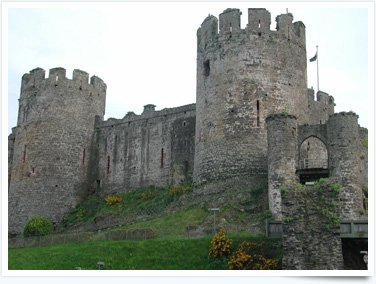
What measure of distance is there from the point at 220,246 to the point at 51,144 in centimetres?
2174

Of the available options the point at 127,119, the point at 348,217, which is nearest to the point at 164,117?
the point at 127,119

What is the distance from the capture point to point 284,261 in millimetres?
23312

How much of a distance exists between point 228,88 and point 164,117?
9.92 meters

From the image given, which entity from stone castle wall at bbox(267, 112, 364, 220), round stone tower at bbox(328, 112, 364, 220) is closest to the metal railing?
stone castle wall at bbox(267, 112, 364, 220)

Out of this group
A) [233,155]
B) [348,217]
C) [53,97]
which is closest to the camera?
[348,217]

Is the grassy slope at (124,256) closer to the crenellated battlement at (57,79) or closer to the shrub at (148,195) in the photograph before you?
the shrub at (148,195)

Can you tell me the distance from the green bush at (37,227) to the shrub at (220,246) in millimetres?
15642

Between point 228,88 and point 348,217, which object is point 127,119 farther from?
point 348,217

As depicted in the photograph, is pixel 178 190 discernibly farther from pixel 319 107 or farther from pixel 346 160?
pixel 346 160

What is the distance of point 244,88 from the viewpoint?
35.9m

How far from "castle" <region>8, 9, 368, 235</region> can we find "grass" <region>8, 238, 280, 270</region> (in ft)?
15.3

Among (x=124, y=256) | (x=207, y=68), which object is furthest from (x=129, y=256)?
(x=207, y=68)
